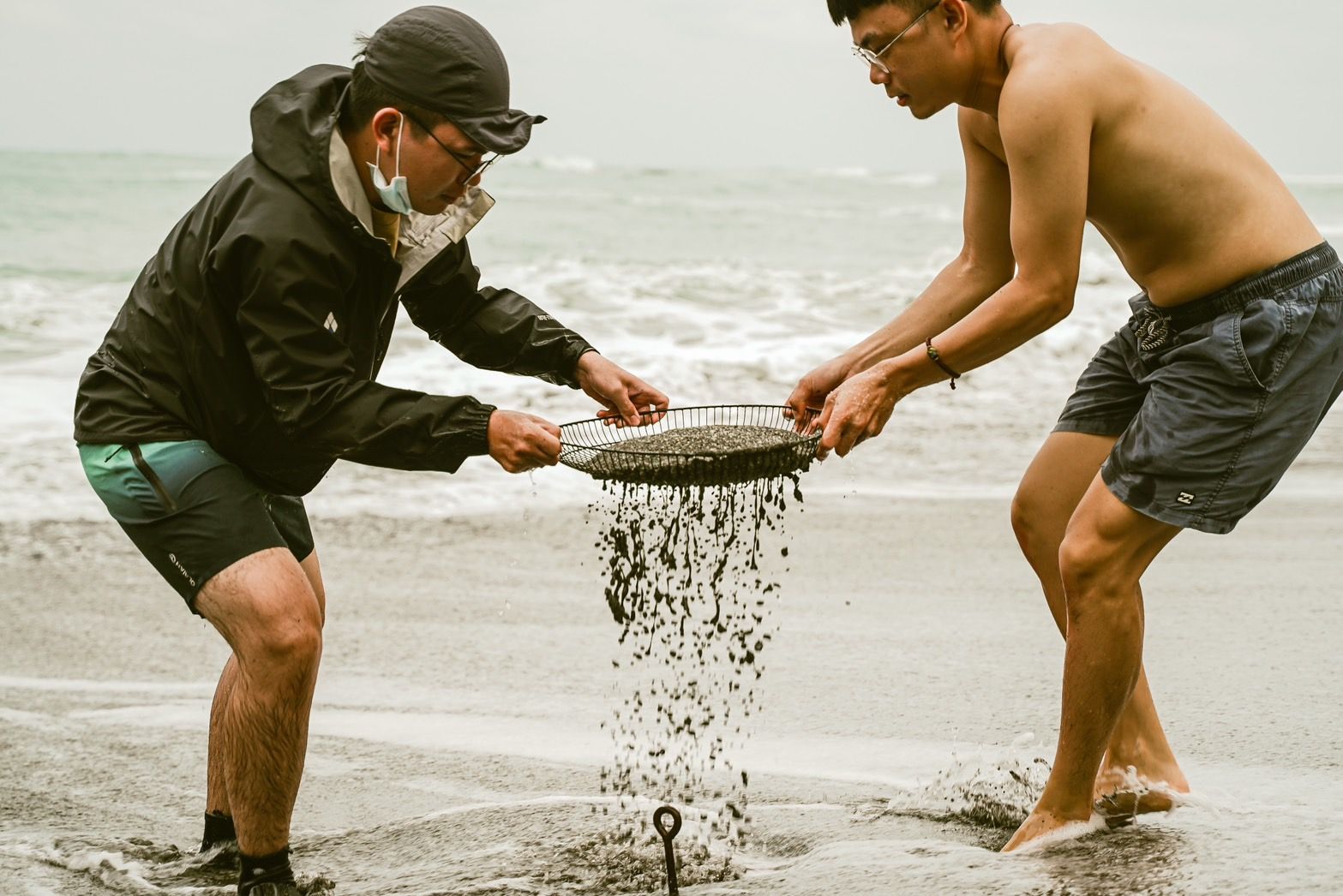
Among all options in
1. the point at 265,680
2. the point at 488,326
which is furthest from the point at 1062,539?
the point at 265,680

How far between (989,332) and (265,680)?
1.73 m

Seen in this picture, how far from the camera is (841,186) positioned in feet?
117

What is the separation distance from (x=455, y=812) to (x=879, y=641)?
196 centimetres

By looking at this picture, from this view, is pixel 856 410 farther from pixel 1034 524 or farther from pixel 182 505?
pixel 182 505

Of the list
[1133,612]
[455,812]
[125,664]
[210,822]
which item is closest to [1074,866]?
[1133,612]

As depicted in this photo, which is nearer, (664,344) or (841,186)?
(664,344)

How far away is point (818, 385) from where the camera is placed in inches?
145

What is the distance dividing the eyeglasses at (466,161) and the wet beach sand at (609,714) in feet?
5.29

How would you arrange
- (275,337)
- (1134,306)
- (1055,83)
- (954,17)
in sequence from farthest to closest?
1. (1134,306)
2. (954,17)
3. (1055,83)
4. (275,337)

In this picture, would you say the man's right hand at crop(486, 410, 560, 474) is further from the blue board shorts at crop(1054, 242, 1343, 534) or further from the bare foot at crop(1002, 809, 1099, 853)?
the bare foot at crop(1002, 809, 1099, 853)

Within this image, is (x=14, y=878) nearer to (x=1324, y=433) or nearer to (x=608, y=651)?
(x=608, y=651)

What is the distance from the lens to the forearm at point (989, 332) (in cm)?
303

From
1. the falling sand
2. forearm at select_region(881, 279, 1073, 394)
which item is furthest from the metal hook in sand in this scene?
forearm at select_region(881, 279, 1073, 394)

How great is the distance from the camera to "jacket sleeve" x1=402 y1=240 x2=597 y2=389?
3.49 meters
